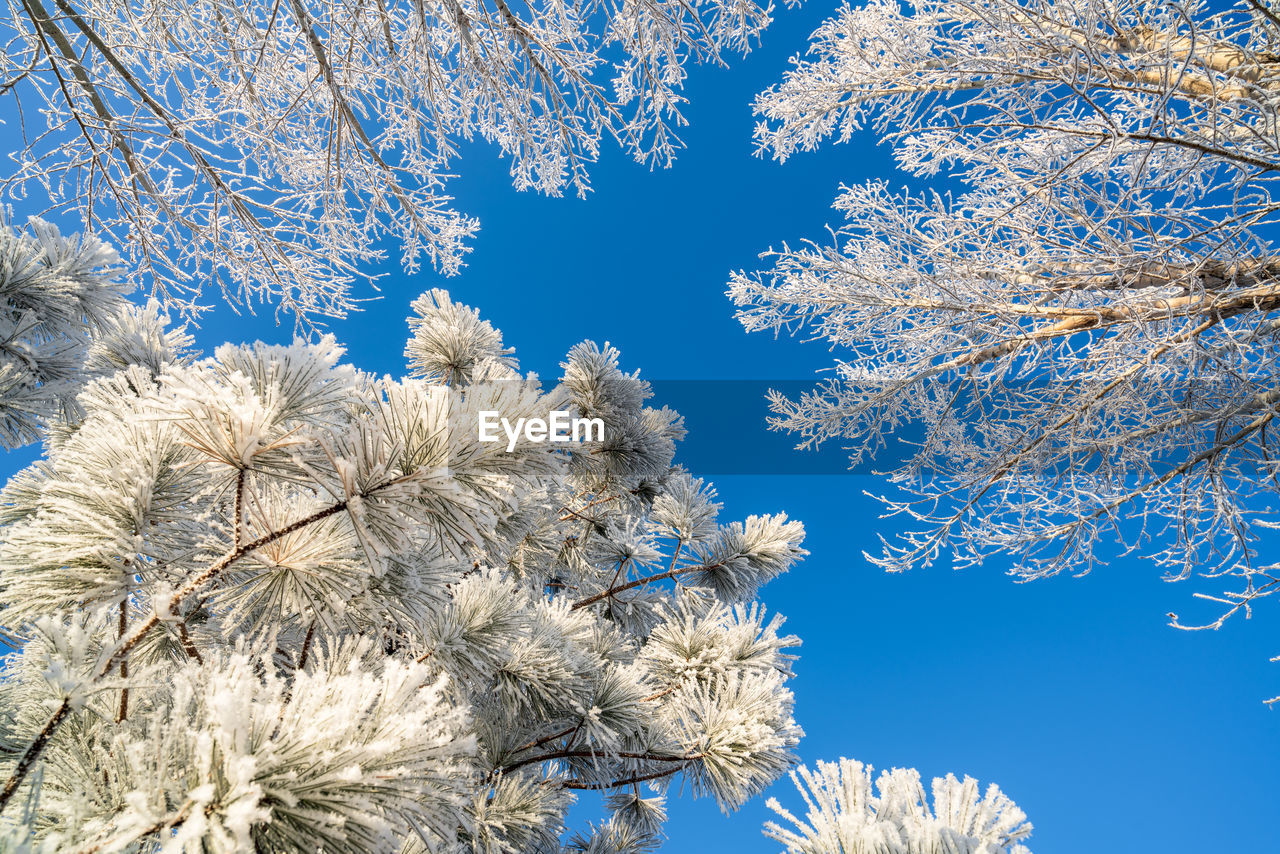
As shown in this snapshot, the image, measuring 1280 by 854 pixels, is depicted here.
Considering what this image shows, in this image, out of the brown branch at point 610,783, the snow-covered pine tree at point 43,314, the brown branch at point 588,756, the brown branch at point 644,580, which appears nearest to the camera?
the snow-covered pine tree at point 43,314

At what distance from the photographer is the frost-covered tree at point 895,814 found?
3.20 feet

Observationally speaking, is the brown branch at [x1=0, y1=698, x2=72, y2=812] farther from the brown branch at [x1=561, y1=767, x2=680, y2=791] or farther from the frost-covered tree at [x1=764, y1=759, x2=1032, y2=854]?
the brown branch at [x1=561, y1=767, x2=680, y2=791]

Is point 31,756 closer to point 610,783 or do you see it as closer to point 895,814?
point 895,814

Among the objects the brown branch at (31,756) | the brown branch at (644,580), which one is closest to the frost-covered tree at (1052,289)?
the brown branch at (644,580)

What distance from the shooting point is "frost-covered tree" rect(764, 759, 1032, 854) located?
3.20 ft

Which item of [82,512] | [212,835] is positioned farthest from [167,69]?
[212,835]

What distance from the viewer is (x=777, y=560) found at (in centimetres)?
383

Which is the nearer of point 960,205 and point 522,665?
point 522,665

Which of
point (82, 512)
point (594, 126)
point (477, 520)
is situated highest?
point (594, 126)

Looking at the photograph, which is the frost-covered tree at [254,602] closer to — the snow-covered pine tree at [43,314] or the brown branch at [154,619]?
the brown branch at [154,619]

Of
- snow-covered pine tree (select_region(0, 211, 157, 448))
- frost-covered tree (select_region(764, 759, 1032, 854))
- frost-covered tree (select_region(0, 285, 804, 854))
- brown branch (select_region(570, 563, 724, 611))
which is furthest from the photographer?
brown branch (select_region(570, 563, 724, 611))

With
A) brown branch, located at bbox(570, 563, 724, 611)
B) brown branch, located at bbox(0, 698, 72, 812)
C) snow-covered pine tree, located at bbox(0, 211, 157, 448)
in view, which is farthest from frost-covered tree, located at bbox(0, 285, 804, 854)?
brown branch, located at bbox(570, 563, 724, 611)

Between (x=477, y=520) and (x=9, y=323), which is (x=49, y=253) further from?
(x=477, y=520)

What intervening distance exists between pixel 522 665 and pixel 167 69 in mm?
3709
